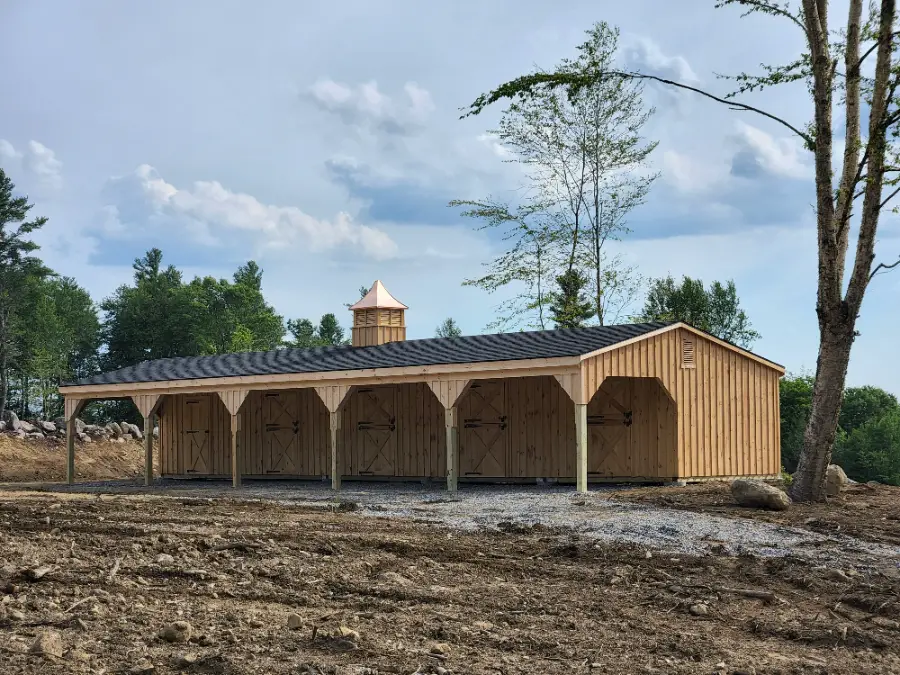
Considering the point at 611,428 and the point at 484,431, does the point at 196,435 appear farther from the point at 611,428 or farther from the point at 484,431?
the point at 611,428

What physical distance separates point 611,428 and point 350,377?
5.48m

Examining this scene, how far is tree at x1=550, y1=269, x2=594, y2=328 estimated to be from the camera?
3428cm

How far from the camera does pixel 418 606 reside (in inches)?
297

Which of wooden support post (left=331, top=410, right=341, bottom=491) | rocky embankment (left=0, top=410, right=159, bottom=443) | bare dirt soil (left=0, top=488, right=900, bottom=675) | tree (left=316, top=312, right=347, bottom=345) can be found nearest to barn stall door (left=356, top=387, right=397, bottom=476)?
wooden support post (left=331, top=410, right=341, bottom=491)

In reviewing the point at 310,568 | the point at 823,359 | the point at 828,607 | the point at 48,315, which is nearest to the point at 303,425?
the point at 823,359

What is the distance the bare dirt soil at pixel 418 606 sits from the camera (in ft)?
20.1

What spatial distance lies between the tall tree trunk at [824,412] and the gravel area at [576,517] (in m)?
3.17

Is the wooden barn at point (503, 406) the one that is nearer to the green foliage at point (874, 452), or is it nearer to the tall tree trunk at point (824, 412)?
the tall tree trunk at point (824, 412)

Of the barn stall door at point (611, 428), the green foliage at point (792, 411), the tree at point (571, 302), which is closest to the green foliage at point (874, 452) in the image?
the green foliage at point (792, 411)

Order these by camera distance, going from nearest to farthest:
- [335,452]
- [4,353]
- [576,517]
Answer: [576,517] → [335,452] → [4,353]

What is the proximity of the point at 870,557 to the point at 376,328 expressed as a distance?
17.6 metres

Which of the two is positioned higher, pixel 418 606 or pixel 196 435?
pixel 196 435

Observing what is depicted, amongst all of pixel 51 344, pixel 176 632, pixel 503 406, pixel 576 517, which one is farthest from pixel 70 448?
pixel 51 344

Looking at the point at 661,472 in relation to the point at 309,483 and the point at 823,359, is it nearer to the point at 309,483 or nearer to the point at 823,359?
the point at 823,359
